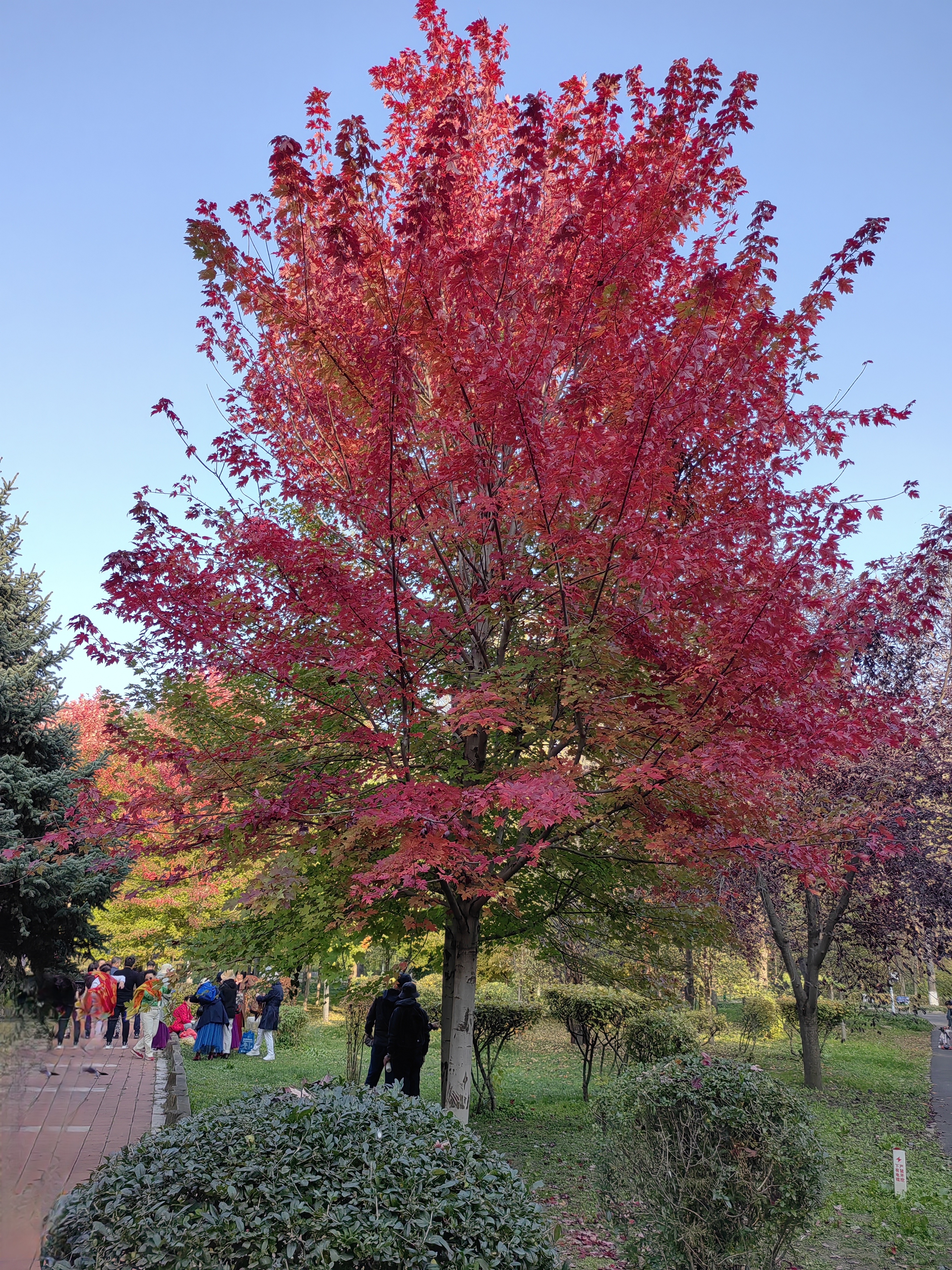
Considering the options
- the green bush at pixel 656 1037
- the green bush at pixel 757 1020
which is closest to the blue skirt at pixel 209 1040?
the green bush at pixel 656 1037

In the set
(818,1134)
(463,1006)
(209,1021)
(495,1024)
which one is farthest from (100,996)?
(818,1134)

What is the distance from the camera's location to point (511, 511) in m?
5.89

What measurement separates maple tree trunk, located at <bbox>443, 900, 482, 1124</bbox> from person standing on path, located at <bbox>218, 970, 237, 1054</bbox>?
9836mm

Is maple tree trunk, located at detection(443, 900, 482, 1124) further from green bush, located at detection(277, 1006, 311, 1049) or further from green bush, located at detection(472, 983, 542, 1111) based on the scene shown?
green bush, located at detection(277, 1006, 311, 1049)

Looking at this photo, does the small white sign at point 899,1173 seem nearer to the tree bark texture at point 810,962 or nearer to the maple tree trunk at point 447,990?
the maple tree trunk at point 447,990

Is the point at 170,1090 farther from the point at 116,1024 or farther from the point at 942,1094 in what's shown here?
the point at 942,1094

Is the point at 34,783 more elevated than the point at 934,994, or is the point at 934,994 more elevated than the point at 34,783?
the point at 34,783

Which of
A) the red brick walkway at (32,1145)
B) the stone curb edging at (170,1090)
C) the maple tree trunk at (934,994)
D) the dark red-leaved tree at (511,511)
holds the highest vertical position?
the dark red-leaved tree at (511,511)

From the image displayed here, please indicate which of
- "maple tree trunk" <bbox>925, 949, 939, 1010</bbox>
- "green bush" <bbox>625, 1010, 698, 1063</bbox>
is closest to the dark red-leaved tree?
"green bush" <bbox>625, 1010, 698, 1063</bbox>

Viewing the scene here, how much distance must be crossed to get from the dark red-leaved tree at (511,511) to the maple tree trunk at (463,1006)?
41 mm

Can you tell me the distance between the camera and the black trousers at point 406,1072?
938 centimetres

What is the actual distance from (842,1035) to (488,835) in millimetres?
25322

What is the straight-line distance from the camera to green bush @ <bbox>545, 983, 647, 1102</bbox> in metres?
12.7

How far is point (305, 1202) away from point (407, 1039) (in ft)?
23.5
